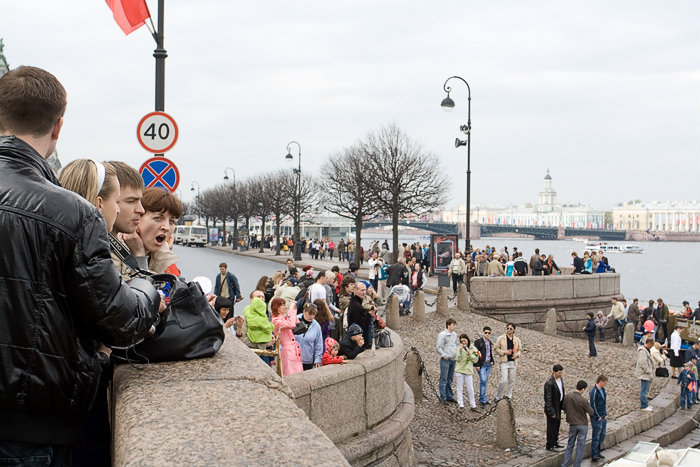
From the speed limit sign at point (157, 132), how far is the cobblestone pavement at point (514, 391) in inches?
229

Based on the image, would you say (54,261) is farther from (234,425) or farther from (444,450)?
(444,450)

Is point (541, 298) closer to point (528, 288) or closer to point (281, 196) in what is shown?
point (528, 288)

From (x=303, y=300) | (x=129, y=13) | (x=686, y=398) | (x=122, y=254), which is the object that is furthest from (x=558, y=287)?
(x=122, y=254)

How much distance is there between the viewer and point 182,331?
2.45 m

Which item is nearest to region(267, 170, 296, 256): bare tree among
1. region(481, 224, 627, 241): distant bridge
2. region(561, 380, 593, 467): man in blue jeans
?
region(561, 380, 593, 467): man in blue jeans

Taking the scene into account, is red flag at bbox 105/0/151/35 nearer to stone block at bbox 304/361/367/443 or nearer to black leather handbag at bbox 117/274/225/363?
stone block at bbox 304/361/367/443

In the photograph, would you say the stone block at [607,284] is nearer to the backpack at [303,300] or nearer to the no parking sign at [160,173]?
the backpack at [303,300]

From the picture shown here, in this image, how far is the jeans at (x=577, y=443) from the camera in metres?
11.9

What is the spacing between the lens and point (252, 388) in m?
2.20

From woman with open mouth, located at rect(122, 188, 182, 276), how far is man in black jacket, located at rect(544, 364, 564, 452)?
9.75 metres

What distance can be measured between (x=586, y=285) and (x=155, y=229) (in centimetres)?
2571

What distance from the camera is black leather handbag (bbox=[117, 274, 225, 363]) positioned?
2.40 metres

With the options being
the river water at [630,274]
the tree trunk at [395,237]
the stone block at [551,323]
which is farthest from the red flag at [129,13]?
the tree trunk at [395,237]

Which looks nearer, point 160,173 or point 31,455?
point 31,455
